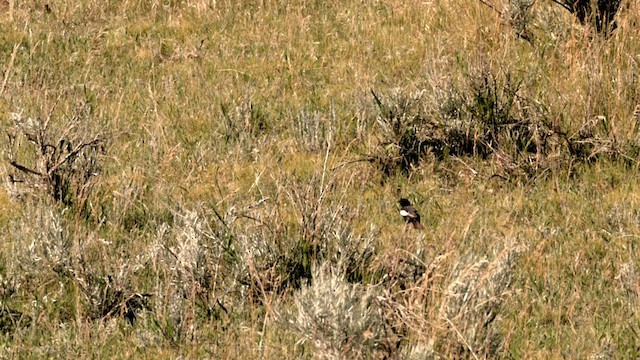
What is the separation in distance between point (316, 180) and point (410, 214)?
0.67 m

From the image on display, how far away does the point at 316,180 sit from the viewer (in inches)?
235

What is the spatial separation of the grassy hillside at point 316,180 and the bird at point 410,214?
3.8 inches

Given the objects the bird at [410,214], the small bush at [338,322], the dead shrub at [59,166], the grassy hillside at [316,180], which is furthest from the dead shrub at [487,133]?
the small bush at [338,322]

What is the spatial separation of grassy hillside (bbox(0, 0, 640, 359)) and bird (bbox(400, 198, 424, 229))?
0.31ft

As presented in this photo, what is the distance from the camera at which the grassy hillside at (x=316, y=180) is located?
499 centimetres

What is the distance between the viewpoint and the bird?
6309mm

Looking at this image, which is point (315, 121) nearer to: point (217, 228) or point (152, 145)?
point (152, 145)

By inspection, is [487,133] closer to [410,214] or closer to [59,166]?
[410,214]

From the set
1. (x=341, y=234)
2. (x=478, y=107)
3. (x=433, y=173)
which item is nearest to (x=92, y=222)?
(x=341, y=234)

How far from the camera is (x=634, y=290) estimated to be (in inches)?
208

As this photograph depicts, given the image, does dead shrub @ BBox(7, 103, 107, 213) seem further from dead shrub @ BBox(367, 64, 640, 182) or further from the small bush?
the small bush

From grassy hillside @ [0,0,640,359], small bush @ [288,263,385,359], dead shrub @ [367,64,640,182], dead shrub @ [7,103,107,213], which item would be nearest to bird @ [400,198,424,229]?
grassy hillside @ [0,0,640,359]

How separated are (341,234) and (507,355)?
48.7 inches

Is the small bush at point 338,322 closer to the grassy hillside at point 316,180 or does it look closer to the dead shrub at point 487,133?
the grassy hillside at point 316,180
